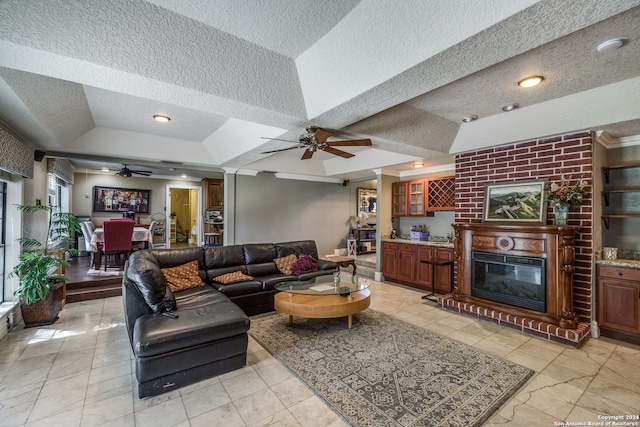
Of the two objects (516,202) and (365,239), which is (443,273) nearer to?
(516,202)

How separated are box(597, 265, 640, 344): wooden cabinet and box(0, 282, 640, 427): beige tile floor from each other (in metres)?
0.14

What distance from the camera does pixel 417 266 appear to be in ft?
17.5

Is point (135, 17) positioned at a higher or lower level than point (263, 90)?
higher

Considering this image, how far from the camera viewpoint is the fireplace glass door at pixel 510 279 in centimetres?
340

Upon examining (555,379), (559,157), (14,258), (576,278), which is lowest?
(555,379)

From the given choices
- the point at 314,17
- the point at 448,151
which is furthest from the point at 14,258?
the point at 448,151

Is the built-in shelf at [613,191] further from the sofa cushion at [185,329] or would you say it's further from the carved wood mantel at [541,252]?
the sofa cushion at [185,329]

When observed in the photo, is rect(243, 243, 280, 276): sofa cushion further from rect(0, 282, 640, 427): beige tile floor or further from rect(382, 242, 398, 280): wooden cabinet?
rect(382, 242, 398, 280): wooden cabinet

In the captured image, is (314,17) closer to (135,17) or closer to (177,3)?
(177,3)

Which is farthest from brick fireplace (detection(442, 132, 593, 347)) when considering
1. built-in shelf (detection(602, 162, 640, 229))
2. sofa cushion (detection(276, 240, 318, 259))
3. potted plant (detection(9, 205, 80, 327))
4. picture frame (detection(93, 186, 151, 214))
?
picture frame (detection(93, 186, 151, 214))

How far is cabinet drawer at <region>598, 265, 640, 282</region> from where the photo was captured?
301 centimetres

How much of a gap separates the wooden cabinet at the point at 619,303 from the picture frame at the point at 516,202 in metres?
0.87

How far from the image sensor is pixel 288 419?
1914mm

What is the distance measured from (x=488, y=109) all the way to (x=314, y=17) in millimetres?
2601
